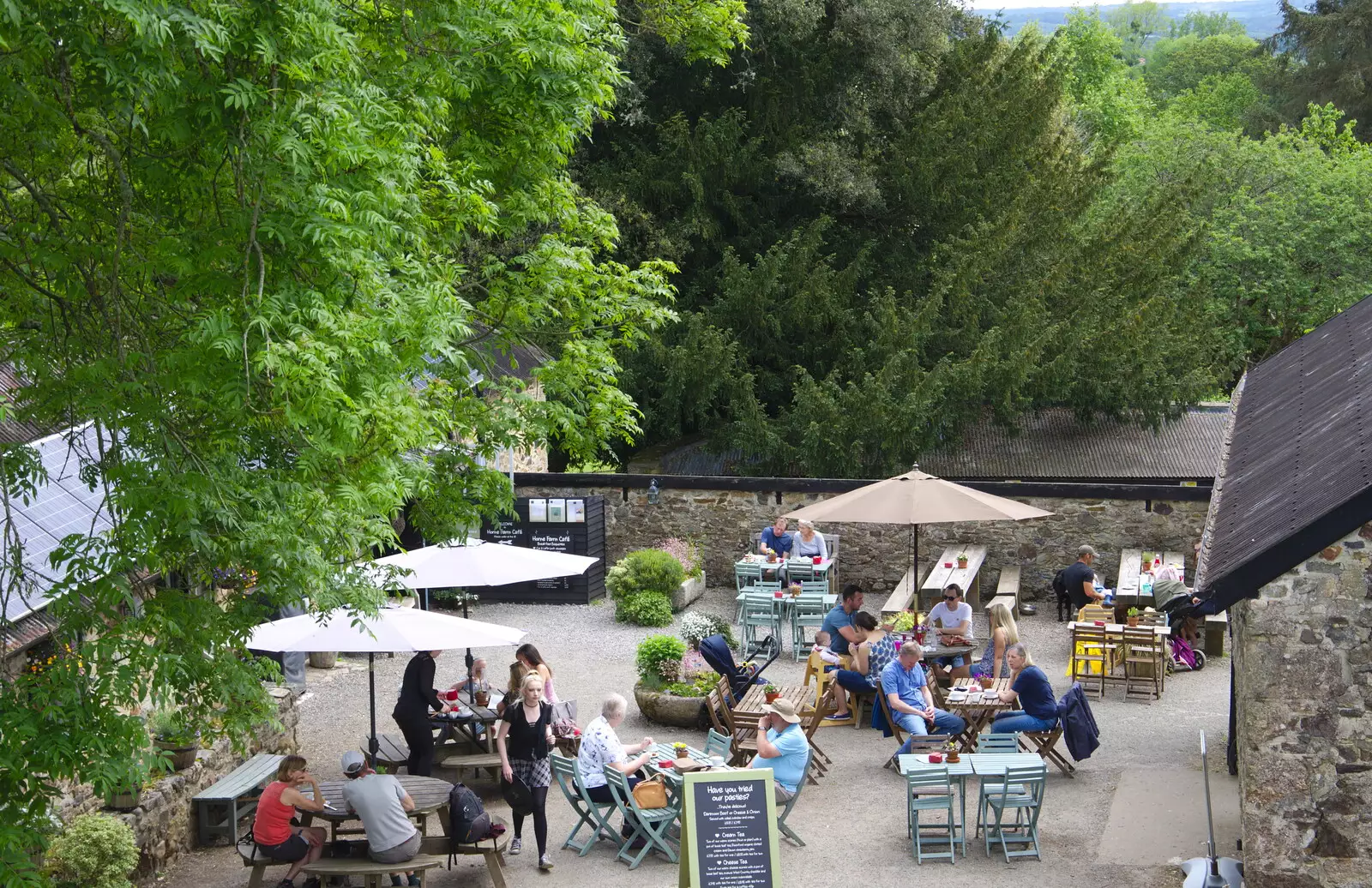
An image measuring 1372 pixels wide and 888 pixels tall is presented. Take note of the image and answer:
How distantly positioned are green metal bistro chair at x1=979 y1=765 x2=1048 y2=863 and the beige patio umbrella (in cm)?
435

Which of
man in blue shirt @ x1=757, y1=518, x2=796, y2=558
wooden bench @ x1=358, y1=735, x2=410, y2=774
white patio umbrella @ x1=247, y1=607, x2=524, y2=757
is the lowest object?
wooden bench @ x1=358, y1=735, x2=410, y2=774

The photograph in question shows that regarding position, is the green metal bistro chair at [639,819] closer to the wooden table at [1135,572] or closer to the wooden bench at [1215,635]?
the wooden table at [1135,572]

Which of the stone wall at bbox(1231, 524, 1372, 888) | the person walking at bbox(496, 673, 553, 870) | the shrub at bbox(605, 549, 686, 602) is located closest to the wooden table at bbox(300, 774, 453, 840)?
the person walking at bbox(496, 673, 553, 870)

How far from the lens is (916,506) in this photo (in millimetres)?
15367

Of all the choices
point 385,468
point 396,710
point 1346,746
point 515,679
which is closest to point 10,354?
point 385,468

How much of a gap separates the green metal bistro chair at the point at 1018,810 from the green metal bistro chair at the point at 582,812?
114 inches

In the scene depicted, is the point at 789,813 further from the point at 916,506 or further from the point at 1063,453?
the point at 1063,453

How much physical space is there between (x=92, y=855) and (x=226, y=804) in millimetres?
1893

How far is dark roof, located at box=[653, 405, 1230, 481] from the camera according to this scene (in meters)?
29.2

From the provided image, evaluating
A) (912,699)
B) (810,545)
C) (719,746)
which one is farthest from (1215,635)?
→ (719,746)

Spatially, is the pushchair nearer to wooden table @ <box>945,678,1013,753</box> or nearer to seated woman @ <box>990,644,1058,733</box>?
wooden table @ <box>945,678,1013,753</box>

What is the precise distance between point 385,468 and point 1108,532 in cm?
1357

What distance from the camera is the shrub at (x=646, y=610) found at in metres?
18.8

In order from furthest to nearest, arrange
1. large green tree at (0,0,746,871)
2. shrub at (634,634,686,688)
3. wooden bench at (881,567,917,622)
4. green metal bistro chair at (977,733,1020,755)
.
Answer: wooden bench at (881,567,917,622), shrub at (634,634,686,688), green metal bistro chair at (977,733,1020,755), large green tree at (0,0,746,871)
